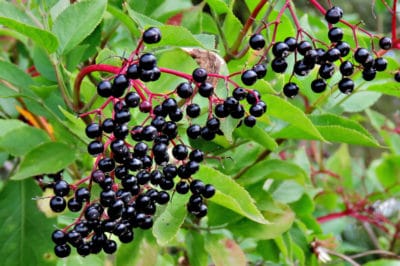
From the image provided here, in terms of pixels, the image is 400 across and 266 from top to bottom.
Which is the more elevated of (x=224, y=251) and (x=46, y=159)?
(x=46, y=159)

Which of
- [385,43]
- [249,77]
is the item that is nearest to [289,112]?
[249,77]

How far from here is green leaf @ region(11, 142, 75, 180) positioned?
1.28m

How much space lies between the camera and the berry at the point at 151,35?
1020 millimetres

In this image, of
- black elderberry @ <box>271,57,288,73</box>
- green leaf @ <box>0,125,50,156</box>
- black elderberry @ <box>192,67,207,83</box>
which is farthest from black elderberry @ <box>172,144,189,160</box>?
green leaf @ <box>0,125,50,156</box>

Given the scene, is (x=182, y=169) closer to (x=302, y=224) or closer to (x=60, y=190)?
(x=60, y=190)

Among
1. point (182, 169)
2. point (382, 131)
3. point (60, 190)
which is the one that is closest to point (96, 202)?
point (60, 190)

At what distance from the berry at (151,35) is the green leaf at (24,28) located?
0.24 meters

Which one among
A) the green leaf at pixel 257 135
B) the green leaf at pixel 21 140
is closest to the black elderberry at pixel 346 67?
the green leaf at pixel 257 135

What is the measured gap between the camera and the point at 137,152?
1.03 m

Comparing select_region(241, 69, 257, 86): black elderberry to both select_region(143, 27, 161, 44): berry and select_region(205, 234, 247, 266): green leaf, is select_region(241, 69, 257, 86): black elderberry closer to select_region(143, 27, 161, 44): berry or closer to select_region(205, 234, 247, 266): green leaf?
select_region(143, 27, 161, 44): berry

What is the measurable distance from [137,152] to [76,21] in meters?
0.38

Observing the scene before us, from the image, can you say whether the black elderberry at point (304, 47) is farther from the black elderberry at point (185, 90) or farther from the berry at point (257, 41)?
the black elderberry at point (185, 90)

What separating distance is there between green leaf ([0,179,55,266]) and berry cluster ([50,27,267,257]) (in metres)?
0.37

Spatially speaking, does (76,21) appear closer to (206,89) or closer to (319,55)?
(206,89)
